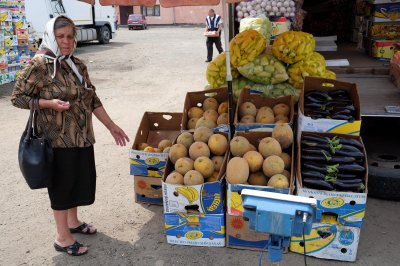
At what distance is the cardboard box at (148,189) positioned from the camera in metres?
3.80

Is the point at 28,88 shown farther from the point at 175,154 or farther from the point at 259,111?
the point at 259,111

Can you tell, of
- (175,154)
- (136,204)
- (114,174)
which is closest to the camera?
(175,154)

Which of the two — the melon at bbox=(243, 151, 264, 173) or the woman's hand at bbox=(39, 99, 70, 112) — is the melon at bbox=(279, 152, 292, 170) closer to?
the melon at bbox=(243, 151, 264, 173)

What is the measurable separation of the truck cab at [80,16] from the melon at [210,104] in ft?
35.9

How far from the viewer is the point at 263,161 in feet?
10.1

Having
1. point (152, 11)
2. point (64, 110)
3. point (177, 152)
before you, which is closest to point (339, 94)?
point (177, 152)

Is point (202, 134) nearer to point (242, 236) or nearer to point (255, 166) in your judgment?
point (255, 166)

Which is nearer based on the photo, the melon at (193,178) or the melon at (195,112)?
the melon at (193,178)

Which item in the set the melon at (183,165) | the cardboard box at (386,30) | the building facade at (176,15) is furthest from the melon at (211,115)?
the building facade at (176,15)

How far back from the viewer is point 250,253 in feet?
10.2

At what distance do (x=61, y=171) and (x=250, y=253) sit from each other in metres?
1.60

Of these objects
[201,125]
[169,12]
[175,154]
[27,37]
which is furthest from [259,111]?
[169,12]

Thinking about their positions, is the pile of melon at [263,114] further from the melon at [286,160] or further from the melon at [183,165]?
the melon at [183,165]

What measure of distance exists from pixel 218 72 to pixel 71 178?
6.85 feet
